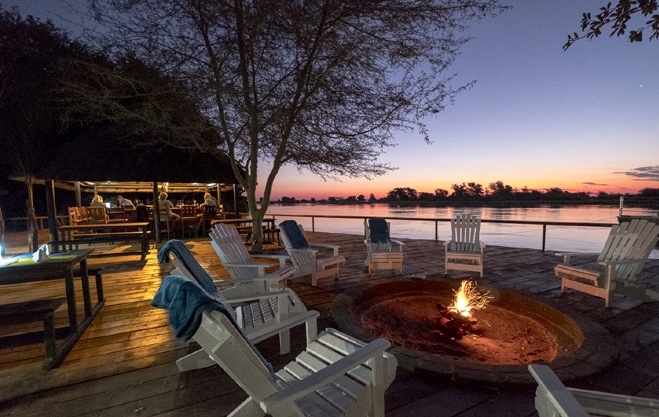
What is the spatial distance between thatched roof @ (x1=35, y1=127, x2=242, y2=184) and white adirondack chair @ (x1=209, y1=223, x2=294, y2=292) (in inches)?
250

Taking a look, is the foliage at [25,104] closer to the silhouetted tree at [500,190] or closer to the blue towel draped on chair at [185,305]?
the blue towel draped on chair at [185,305]

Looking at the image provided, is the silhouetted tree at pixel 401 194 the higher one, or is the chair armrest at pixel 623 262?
the silhouetted tree at pixel 401 194

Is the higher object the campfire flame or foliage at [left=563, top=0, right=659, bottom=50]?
foliage at [left=563, top=0, right=659, bottom=50]

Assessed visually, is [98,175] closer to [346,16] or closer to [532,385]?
[346,16]

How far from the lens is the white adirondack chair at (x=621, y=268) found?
3.48 metres

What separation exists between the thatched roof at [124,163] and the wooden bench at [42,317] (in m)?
7.11

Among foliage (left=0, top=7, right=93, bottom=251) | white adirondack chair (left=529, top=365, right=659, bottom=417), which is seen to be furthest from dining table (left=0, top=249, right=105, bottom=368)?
foliage (left=0, top=7, right=93, bottom=251)

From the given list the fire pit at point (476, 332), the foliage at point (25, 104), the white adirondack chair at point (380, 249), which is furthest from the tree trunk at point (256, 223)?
the foliage at point (25, 104)

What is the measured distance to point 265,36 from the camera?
593cm

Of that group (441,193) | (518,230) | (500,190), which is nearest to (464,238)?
(518,230)

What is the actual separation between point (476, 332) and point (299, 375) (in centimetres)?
237

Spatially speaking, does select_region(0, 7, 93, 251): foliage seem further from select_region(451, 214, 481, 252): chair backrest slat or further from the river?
select_region(451, 214, 481, 252): chair backrest slat

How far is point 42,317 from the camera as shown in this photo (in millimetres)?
2199

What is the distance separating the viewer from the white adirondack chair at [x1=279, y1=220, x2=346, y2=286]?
4344mm
